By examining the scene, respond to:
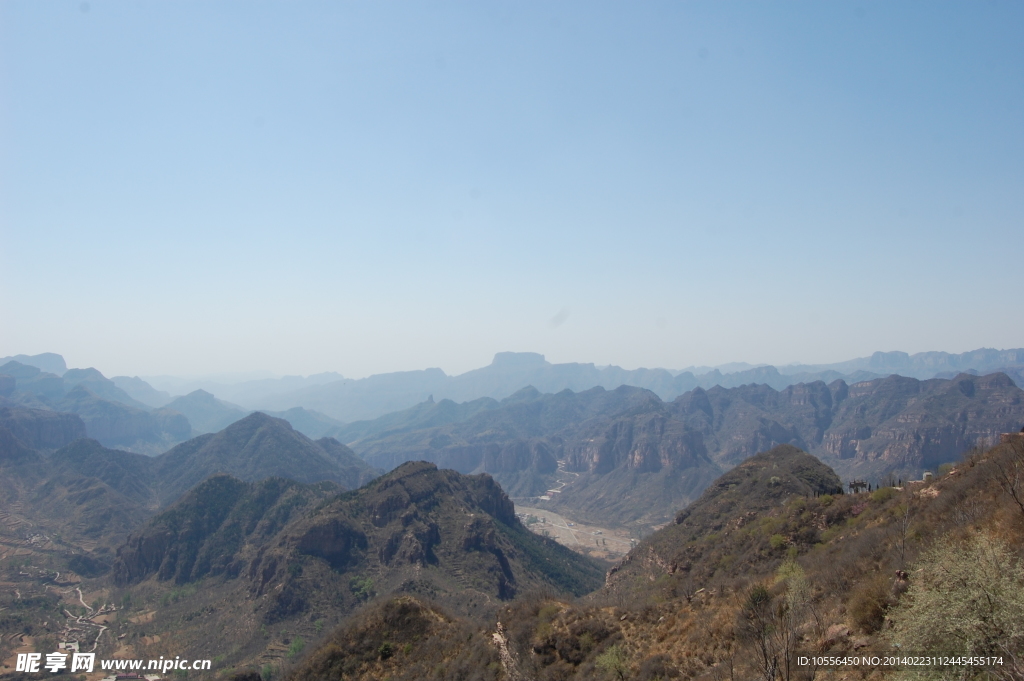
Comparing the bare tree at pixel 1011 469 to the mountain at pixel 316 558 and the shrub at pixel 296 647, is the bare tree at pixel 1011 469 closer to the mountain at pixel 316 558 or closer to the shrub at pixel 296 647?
the mountain at pixel 316 558

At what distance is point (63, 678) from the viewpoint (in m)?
86.8

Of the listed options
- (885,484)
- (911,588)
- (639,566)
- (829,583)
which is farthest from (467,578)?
(911,588)

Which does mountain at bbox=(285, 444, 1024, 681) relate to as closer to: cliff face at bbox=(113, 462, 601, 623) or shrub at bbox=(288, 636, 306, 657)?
shrub at bbox=(288, 636, 306, 657)

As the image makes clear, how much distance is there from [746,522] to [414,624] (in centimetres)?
5139

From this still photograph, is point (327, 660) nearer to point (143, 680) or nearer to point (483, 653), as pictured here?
point (483, 653)

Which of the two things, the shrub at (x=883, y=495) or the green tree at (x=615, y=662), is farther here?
the shrub at (x=883, y=495)

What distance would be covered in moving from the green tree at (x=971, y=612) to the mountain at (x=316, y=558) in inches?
→ 2682

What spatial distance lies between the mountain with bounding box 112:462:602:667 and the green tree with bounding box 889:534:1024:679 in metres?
68.1

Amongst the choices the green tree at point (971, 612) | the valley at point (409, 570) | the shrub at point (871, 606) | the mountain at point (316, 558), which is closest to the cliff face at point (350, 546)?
the mountain at point (316, 558)

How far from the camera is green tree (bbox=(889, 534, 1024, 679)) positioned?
15938 mm

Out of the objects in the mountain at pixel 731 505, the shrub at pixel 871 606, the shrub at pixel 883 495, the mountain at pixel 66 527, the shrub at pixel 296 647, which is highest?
the shrub at pixel 871 606

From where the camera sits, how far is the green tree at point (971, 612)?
15.9 metres

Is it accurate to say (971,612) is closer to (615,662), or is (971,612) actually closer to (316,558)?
(615,662)

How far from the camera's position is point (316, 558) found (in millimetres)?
112875
